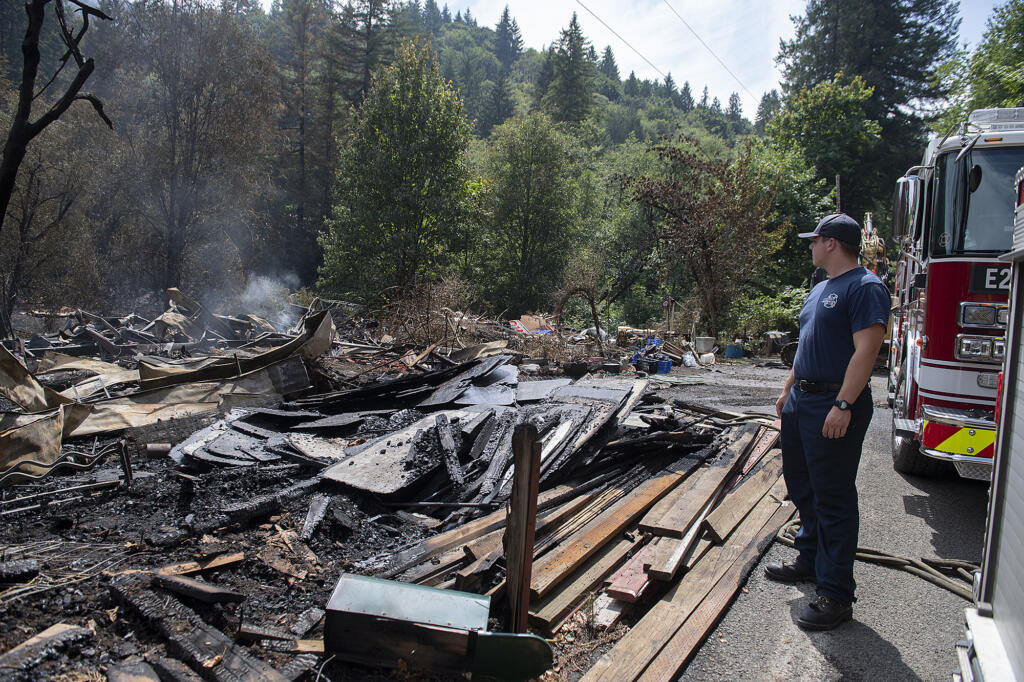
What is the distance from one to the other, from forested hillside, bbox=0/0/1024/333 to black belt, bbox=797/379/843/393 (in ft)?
37.7

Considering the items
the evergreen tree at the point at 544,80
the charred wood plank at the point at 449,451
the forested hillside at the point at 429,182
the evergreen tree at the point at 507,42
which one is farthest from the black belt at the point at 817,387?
the evergreen tree at the point at 507,42

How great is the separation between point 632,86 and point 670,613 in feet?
437

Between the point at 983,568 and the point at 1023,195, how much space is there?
1.68 m

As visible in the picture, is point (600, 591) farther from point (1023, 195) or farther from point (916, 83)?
point (916, 83)

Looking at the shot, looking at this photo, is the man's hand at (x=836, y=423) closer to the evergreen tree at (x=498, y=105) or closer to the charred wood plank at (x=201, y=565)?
the charred wood plank at (x=201, y=565)

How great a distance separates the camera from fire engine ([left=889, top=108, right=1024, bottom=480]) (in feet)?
14.8

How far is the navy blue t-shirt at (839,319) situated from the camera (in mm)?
3051

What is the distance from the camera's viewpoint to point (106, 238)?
20359mm

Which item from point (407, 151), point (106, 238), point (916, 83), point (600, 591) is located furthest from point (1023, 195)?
point (916, 83)

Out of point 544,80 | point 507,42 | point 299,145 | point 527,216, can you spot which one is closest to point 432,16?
point 507,42

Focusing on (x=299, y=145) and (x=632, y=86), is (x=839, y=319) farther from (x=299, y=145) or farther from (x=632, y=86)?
(x=632, y=86)

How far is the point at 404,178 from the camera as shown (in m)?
23.0

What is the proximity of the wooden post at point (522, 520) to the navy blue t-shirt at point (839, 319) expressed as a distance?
176 cm

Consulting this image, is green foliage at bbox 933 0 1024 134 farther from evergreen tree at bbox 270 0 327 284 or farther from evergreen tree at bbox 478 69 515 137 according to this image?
evergreen tree at bbox 478 69 515 137
